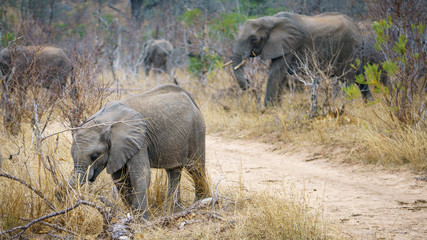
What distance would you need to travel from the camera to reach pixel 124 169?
4.46 metres

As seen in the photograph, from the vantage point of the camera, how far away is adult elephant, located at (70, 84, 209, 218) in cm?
407

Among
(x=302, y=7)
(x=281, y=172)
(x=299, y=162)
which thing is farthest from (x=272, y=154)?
(x=302, y=7)

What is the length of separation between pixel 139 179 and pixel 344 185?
2822 millimetres

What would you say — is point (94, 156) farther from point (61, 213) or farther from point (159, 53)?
point (159, 53)

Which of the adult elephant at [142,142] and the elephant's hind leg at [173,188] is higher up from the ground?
the adult elephant at [142,142]

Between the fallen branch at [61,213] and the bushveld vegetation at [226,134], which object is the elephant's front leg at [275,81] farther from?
the fallen branch at [61,213]

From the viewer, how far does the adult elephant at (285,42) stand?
32.2 feet

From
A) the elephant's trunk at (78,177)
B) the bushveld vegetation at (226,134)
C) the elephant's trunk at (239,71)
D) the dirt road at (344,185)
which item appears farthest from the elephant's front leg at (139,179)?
the elephant's trunk at (239,71)

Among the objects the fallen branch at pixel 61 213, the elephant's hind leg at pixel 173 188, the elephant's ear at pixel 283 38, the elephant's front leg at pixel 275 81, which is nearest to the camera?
the fallen branch at pixel 61 213

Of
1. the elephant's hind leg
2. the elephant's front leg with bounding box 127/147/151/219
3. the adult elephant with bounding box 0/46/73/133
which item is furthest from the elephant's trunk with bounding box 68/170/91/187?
the adult elephant with bounding box 0/46/73/133

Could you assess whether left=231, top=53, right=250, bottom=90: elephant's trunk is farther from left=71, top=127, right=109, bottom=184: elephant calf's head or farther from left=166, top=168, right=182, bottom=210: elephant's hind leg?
left=71, top=127, right=109, bottom=184: elephant calf's head

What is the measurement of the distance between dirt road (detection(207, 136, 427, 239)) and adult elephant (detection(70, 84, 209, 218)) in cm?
47

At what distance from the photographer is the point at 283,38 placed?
9898 millimetres

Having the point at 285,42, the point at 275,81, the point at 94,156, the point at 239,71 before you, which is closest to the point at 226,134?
the point at 239,71
